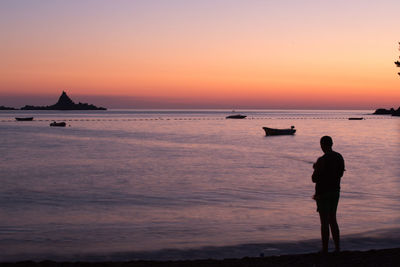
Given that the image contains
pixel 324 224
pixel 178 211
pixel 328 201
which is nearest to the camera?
pixel 328 201

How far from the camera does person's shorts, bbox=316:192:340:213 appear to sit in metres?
8.44

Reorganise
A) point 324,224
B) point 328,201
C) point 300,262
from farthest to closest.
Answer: point 324,224, point 328,201, point 300,262

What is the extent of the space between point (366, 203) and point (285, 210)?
3.73m

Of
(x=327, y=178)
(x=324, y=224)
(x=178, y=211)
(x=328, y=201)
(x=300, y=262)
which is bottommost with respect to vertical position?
(x=178, y=211)

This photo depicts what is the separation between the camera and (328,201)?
333 inches

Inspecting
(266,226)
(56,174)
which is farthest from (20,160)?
(266,226)

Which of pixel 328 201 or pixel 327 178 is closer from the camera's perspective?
pixel 327 178

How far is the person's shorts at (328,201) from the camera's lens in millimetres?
8438

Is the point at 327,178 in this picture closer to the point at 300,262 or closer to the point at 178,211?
the point at 300,262

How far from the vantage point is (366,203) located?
1717 centimetres

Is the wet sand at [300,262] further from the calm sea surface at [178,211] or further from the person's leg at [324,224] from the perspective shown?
the calm sea surface at [178,211]

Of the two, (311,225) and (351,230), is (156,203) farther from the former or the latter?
(351,230)

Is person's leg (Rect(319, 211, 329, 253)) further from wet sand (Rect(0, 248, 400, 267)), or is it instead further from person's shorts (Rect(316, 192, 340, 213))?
wet sand (Rect(0, 248, 400, 267))

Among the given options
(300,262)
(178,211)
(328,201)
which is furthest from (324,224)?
(178,211)
